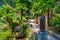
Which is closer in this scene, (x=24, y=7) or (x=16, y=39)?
(x=16, y=39)

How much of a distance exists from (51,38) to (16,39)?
2448 mm

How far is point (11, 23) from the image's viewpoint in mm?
11938

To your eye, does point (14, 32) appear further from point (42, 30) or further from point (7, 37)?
point (42, 30)

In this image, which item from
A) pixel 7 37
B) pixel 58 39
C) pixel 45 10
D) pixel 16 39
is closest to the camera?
pixel 7 37

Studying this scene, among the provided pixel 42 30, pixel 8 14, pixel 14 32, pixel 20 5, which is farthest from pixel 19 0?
pixel 42 30

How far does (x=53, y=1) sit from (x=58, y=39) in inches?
152

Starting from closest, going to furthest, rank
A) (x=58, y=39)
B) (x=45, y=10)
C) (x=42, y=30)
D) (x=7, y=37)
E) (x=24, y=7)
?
1. (x=42, y=30)
2. (x=7, y=37)
3. (x=58, y=39)
4. (x=24, y=7)
5. (x=45, y=10)

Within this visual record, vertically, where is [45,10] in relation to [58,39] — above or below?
above

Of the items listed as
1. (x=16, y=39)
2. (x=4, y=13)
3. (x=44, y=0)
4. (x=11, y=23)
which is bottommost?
(x=16, y=39)

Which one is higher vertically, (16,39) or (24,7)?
(24,7)

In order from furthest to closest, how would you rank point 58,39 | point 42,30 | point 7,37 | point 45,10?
point 45,10
point 58,39
point 7,37
point 42,30

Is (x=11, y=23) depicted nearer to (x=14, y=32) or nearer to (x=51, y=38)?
(x=14, y=32)

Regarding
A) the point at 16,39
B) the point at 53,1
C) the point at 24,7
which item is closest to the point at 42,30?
the point at 16,39

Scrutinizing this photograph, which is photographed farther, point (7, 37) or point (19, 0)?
point (19, 0)
